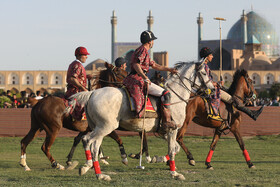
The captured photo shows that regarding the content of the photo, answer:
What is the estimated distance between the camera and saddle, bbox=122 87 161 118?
818 centimetres

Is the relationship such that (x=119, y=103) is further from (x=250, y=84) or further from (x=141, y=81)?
(x=250, y=84)

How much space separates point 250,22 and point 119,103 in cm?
12711

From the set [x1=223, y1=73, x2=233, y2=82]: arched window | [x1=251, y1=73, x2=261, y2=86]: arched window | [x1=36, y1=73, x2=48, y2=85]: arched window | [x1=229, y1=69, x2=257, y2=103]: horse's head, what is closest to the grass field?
[x1=229, y1=69, x2=257, y2=103]: horse's head

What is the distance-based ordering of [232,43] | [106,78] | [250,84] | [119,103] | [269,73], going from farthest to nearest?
[232,43] < [269,73] < [250,84] < [106,78] < [119,103]

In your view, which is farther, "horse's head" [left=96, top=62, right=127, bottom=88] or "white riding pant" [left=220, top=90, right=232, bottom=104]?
"white riding pant" [left=220, top=90, right=232, bottom=104]

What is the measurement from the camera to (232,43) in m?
112

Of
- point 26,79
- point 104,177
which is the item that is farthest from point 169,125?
point 26,79

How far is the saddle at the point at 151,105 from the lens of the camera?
8180 millimetres

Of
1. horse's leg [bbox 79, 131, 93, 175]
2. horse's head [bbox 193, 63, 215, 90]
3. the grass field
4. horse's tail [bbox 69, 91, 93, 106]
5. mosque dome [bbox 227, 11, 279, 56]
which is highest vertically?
mosque dome [bbox 227, 11, 279, 56]

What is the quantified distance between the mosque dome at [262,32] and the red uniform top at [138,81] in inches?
4798

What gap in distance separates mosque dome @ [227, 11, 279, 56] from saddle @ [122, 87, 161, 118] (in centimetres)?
Answer: 12192

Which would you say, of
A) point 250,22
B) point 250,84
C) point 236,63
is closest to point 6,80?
point 236,63

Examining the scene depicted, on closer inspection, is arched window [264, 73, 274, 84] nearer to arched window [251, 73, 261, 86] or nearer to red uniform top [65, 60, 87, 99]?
arched window [251, 73, 261, 86]

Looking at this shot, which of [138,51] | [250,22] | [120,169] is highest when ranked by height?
[250,22]
